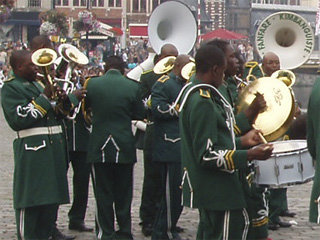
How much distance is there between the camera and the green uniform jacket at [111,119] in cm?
836

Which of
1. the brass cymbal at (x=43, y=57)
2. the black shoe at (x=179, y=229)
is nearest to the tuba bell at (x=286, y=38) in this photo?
the black shoe at (x=179, y=229)

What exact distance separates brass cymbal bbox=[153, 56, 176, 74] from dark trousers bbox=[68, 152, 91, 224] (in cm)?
112

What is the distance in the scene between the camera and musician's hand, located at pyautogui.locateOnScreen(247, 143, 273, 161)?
570 centimetres

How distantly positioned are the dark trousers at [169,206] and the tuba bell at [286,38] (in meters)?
4.29

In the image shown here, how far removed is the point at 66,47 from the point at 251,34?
6875 centimetres

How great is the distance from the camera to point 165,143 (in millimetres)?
8617

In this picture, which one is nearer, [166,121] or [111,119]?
[111,119]

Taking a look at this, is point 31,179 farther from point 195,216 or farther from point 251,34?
point 251,34

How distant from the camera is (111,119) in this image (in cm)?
840

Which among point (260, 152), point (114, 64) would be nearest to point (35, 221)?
point (114, 64)

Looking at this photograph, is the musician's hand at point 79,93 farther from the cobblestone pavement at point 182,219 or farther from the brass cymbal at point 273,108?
the brass cymbal at point 273,108

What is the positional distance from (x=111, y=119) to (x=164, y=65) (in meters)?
1.20

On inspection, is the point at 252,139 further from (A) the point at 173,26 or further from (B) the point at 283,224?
(A) the point at 173,26

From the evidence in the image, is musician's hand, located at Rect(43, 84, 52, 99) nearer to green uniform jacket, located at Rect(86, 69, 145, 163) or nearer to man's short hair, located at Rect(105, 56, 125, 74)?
green uniform jacket, located at Rect(86, 69, 145, 163)
